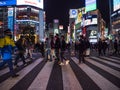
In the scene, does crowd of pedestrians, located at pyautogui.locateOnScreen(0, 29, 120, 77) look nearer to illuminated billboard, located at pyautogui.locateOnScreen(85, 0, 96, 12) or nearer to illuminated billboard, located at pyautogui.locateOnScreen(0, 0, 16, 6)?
illuminated billboard, located at pyautogui.locateOnScreen(0, 0, 16, 6)

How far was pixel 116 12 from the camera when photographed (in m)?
114

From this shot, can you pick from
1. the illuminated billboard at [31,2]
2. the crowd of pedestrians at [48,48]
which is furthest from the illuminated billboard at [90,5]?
the crowd of pedestrians at [48,48]

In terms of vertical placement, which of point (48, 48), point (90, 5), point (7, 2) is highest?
point (90, 5)

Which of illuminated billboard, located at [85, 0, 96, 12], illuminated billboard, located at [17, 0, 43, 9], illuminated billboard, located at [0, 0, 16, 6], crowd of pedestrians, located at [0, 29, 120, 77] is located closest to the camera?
crowd of pedestrians, located at [0, 29, 120, 77]

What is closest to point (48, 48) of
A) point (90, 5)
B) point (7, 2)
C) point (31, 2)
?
point (7, 2)

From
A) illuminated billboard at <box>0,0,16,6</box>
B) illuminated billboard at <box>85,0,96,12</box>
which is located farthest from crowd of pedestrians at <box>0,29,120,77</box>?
illuminated billboard at <box>85,0,96,12</box>

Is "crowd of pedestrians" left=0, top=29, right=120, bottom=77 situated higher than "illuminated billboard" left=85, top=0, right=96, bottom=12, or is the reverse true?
"illuminated billboard" left=85, top=0, right=96, bottom=12

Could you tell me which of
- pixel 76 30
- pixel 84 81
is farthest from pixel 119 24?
pixel 84 81

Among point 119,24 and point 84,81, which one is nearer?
point 84,81

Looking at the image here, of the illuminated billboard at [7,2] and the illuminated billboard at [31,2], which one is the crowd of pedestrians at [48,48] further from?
the illuminated billboard at [31,2]

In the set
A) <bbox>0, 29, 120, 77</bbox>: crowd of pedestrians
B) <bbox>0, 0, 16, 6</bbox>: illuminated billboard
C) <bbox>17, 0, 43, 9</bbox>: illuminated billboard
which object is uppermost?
<bbox>17, 0, 43, 9</bbox>: illuminated billboard

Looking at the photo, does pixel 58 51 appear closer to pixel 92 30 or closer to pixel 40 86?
pixel 40 86

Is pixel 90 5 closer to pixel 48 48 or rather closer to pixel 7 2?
pixel 7 2

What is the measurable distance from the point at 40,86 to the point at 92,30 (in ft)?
394
